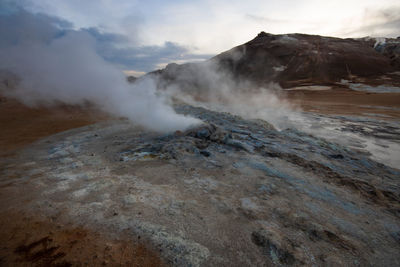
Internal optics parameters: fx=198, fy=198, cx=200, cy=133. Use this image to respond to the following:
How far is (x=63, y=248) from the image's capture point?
2.42 meters

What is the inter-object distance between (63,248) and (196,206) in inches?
74.0

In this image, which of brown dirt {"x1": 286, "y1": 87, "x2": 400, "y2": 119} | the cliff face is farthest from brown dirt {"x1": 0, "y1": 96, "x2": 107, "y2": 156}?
the cliff face

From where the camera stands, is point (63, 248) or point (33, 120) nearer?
point (63, 248)

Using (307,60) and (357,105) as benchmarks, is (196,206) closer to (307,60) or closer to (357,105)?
(357,105)

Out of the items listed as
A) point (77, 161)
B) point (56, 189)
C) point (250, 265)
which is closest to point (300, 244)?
point (250, 265)

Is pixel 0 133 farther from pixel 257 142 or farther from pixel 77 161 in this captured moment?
pixel 257 142

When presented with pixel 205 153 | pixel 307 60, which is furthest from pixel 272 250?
pixel 307 60

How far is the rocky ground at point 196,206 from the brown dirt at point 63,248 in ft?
0.04

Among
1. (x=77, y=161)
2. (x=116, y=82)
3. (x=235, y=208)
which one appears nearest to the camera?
(x=235, y=208)

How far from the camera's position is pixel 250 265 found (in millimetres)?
2334

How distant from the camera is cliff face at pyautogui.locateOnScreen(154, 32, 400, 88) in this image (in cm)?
4303

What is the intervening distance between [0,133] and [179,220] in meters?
10.2

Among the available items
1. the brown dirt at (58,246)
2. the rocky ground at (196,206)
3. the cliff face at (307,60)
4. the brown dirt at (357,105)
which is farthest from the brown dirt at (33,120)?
the cliff face at (307,60)

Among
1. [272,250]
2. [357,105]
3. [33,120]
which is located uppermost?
[33,120]
